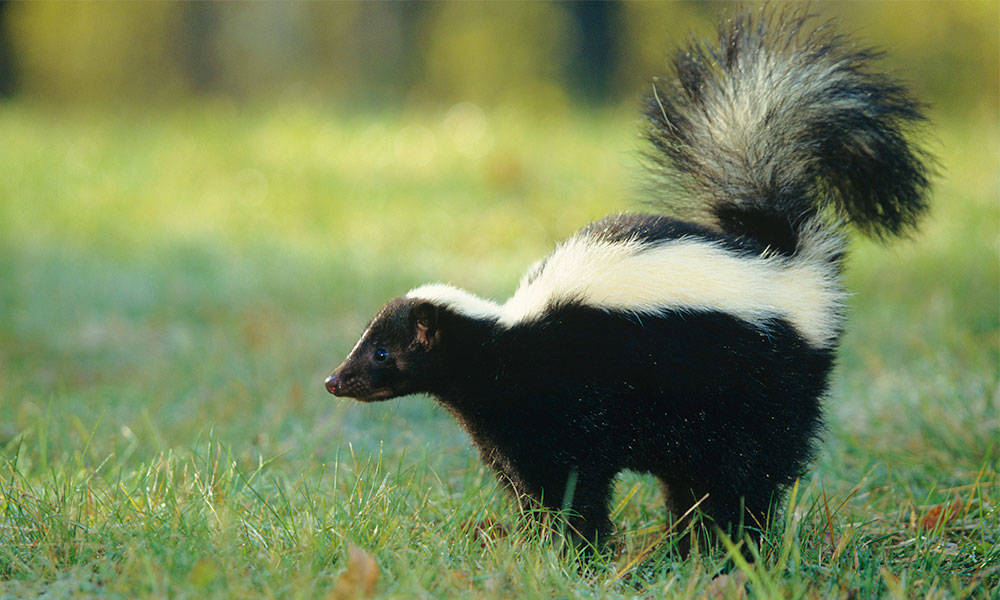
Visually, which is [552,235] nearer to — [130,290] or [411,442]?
[130,290]

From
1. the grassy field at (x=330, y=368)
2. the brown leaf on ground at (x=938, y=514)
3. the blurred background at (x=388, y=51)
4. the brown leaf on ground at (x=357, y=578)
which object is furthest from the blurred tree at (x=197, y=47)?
the brown leaf on ground at (x=357, y=578)

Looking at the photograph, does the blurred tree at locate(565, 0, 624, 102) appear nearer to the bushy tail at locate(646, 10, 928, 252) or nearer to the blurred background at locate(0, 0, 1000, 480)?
the blurred background at locate(0, 0, 1000, 480)

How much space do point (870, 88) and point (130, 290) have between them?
5.41m

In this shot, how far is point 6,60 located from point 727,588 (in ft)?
56.8

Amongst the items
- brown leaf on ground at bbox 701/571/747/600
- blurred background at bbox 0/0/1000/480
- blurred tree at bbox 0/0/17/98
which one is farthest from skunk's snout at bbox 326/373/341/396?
blurred tree at bbox 0/0/17/98

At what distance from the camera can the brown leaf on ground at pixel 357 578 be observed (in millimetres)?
2600

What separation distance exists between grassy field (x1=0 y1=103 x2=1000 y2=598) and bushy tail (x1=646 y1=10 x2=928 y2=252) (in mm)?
317

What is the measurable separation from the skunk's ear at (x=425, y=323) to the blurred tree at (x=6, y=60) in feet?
51.0

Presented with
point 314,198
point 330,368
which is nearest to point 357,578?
point 330,368

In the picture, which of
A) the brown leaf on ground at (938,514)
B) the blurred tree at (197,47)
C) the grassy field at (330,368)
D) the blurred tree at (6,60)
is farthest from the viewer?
the blurred tree at (197,47)

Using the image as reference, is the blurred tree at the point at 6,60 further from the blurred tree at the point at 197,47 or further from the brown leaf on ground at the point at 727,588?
the brown leaf on ground at the point at 727,588

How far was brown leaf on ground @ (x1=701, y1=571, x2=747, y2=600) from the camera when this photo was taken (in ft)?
8.73

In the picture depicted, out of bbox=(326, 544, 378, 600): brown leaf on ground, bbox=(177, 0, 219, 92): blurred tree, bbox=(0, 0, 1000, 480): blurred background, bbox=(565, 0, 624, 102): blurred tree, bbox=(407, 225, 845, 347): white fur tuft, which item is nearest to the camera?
bbox=(326, 544, 378, 600): brown leaf on ground

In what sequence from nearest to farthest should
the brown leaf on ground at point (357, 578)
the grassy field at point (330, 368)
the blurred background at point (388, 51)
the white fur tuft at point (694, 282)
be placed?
the brown leaf on ground at point (357, 578), the grassy field at point (330, 368), the white fur tuft at point (694, 282), the blurred background at point (388, 51)
